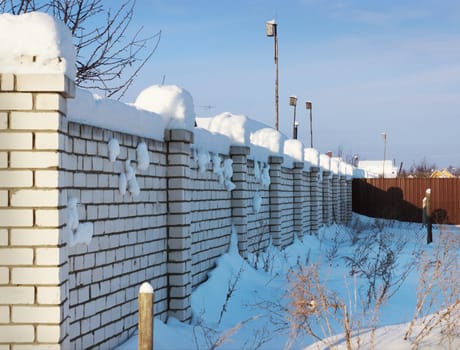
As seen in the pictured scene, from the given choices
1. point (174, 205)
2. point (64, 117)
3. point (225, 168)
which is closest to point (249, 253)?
point (225, 168)

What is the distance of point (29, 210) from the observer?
4.01 m

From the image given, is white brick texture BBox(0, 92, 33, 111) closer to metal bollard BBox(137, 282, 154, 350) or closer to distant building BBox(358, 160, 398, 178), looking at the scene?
metal bollard BBox(137, 282, 154, 350)

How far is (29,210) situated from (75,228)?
2.28ft

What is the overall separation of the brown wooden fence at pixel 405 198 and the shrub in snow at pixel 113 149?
20451 mm

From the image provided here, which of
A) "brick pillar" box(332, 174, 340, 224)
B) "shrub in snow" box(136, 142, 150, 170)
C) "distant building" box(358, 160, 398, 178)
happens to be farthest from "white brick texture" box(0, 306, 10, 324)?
"distant building" box(358, 160, 398, 178)

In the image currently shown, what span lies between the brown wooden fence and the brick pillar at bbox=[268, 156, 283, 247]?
1294cm

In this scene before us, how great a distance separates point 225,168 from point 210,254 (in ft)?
4.75

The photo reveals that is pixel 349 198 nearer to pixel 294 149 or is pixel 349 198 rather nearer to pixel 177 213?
pixel 294 149

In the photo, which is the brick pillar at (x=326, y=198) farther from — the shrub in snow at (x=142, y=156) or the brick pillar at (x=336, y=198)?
the shrub in snow at (x=142, y=156)

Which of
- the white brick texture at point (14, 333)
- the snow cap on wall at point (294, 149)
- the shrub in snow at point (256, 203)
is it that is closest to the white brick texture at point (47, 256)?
the white brick texture at point (14, 333)

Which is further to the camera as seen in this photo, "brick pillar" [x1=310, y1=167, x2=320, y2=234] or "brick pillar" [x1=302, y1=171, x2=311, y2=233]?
"brick pillar" [x1=310, y1=167, x2=320, y2=234]

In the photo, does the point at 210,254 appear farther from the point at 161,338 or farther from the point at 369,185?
the point at 369,185

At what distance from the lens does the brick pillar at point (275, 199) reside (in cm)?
1287

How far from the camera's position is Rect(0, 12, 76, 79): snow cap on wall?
13.2ft
